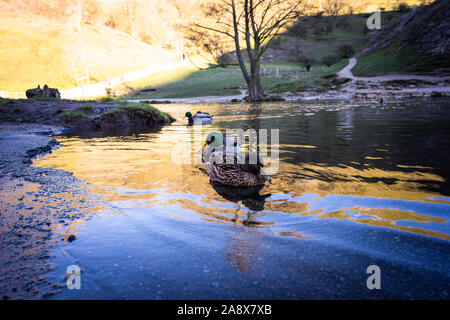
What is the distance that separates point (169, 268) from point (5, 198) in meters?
2.78

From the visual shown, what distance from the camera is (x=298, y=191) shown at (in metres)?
4.15

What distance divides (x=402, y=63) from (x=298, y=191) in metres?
35.5

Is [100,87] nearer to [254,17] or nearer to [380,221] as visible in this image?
[254,17]

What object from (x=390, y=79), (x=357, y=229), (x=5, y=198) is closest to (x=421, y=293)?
(x=357, y=229)

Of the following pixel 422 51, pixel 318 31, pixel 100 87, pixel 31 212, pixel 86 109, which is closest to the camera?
pixel 31 212

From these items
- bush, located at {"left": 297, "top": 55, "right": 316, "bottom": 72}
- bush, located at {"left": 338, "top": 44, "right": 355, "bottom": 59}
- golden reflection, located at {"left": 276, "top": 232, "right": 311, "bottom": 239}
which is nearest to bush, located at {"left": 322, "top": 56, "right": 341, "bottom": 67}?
bush, located at {"left": 338, "top": 44, "right": 355, "bottom": 59}

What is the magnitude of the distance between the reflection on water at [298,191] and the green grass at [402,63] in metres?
27.6

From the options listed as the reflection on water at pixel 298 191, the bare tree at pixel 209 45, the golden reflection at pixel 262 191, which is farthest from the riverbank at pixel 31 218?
the bare tree at pixel 209 45

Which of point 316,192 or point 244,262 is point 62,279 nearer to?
point 244,262

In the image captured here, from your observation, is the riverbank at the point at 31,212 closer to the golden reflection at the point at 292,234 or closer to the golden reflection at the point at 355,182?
the golden reflection at the point at 292,234

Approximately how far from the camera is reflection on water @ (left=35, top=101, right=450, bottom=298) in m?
3.04

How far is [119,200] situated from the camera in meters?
3.91

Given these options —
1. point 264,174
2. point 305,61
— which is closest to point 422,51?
point 305,61

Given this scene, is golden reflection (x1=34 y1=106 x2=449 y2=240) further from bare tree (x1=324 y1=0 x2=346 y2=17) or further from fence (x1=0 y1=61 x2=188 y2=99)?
bare tree (x1=324 y1=0 x2=346 y2=17)
